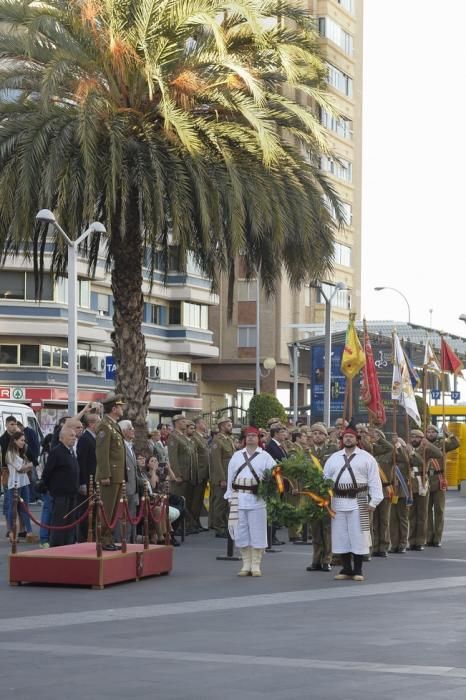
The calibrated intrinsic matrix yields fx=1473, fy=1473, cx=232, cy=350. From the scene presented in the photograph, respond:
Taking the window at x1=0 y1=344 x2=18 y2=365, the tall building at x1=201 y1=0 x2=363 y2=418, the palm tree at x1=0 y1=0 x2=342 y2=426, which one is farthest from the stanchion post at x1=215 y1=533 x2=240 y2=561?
the tall building at x1=201 y1=0 x2=363 y2=418

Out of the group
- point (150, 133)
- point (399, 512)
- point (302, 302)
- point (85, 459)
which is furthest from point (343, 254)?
point (85, 459)

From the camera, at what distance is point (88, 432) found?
20922 millimetres

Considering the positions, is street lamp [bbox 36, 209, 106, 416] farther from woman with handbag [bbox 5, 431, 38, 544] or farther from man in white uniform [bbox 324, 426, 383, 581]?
man in white uniform [bbox 324, 426, 383, 581]

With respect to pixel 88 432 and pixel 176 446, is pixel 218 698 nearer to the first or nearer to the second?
pixel 88 432

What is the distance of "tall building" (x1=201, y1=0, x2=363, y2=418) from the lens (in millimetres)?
82375

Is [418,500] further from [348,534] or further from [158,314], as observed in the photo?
[158,314]

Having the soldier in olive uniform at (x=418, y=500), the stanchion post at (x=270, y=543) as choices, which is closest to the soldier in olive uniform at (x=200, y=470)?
→ the stanchion post at (x=270, y=543)

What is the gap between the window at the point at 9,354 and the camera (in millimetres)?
65312

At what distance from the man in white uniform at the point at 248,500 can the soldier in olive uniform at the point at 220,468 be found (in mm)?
6667

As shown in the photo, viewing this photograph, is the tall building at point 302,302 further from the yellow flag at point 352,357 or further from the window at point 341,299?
the yellow flag at point 352,357

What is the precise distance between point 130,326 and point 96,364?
4161 cm

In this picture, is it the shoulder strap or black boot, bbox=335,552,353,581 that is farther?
the shoulder strap

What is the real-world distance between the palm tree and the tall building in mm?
50018

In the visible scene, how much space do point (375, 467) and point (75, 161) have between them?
9805 mm
